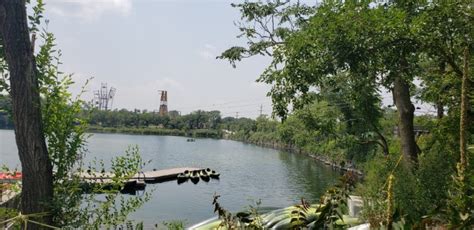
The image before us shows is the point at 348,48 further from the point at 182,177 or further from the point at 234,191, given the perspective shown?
the point at 182,177

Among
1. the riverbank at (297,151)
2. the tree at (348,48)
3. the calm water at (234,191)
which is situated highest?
the tree at (348,48)

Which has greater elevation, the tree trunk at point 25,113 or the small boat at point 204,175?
the tree trunk at point 25,113

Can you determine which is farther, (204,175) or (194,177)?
(204,175)

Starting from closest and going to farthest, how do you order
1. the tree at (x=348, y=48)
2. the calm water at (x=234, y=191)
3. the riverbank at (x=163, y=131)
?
1. the tree at (x=348, y=48)
2. the calm water at (x=234, y=191)
3. the riverbank at (x=163, y=131)

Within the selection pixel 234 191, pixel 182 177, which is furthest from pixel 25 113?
pixel 182 177

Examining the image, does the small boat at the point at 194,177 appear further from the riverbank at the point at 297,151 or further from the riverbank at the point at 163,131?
the riverbank at the point at 163,131

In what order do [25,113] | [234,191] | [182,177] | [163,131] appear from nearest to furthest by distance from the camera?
1. [25,113]
2. [234,191]
3. [182,177]
4. [163,131]

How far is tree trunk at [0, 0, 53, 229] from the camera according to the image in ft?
8.50

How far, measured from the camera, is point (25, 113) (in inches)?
102

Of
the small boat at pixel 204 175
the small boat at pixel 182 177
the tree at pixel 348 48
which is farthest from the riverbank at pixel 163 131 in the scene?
the tree at pixel 348 48

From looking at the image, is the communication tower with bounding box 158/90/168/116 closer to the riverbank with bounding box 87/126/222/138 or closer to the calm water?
the riverbank with bounding box 87/126/222/138

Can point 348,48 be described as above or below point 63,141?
above

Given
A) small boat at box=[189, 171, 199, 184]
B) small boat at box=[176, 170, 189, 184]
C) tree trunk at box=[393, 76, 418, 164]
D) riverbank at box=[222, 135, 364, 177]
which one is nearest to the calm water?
small boat at box=[189, 171, 199, 184]

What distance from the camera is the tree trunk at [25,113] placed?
2590 mm
